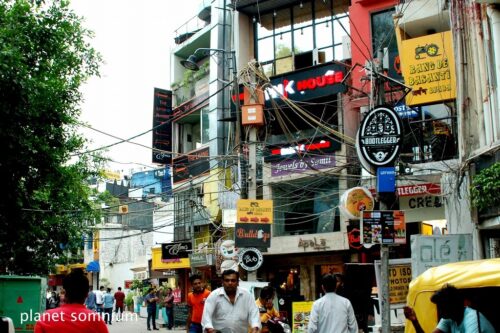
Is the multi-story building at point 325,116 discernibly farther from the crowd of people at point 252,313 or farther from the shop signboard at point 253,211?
the crowd of people at point 252,313

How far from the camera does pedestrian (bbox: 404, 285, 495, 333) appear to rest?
607 centimetres

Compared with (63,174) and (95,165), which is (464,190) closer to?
(63,174)

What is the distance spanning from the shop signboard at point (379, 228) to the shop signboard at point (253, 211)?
8.39 meters

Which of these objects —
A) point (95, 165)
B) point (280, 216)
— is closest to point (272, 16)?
point (280, 216)

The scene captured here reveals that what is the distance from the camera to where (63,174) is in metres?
15.2

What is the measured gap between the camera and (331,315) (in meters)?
7.95

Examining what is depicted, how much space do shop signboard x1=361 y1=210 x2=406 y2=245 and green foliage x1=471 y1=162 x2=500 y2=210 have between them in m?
2.35

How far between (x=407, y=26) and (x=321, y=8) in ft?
29.1

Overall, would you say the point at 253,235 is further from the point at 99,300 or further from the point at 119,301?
the point at 119,301

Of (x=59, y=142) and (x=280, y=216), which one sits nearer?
(x=59, y=142)

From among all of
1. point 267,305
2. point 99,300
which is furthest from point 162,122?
point 267,305

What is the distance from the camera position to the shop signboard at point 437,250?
11727 mm

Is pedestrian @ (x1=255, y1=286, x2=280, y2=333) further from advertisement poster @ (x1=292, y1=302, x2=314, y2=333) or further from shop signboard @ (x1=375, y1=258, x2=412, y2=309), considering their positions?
advertisement poster @ (x1=292, y1=302, x2=314, y2=333)

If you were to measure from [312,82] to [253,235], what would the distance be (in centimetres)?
1054
